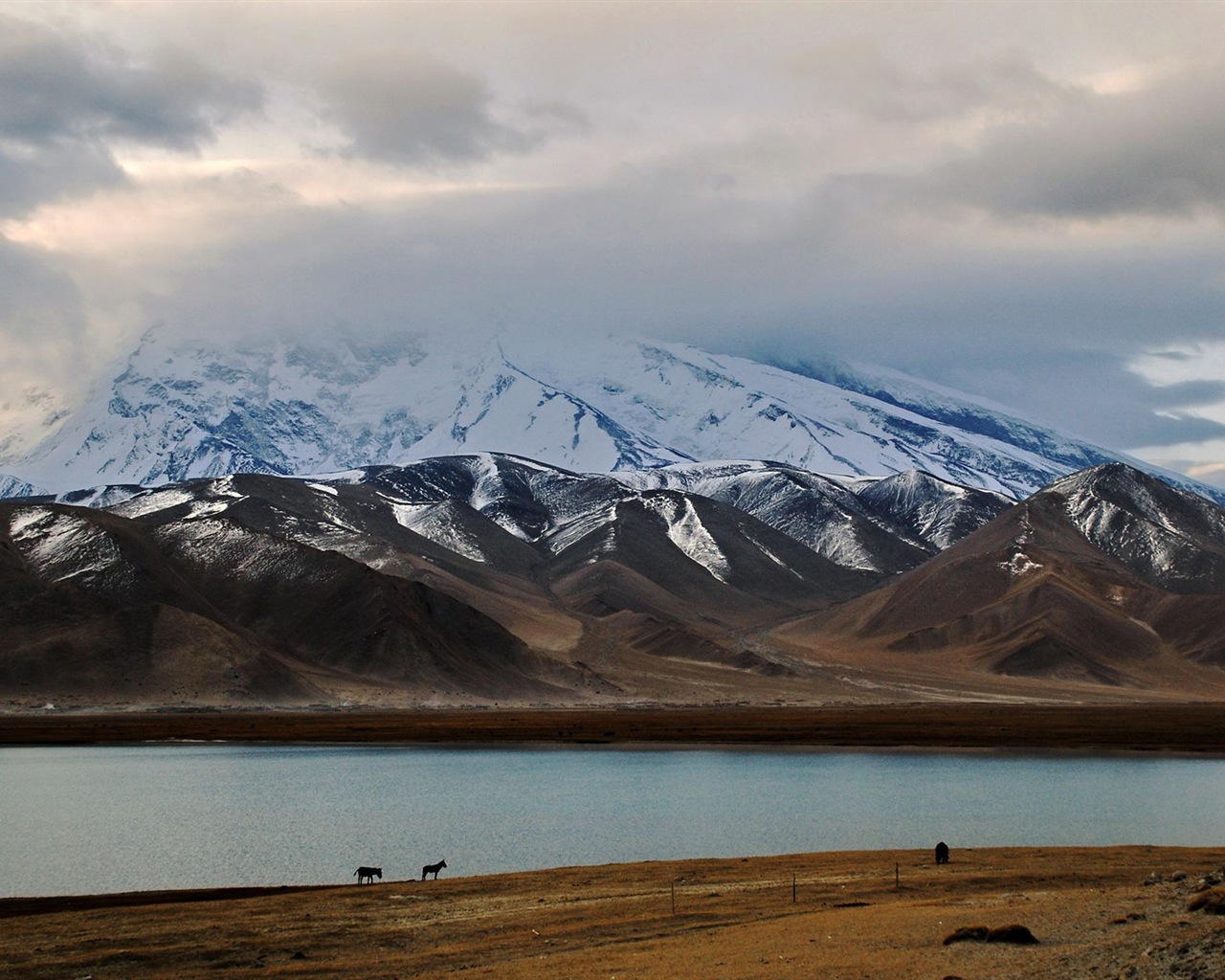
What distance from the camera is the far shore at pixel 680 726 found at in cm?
11188

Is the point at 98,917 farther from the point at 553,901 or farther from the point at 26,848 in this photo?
the point at 26,848

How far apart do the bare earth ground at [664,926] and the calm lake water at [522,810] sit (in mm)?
7492

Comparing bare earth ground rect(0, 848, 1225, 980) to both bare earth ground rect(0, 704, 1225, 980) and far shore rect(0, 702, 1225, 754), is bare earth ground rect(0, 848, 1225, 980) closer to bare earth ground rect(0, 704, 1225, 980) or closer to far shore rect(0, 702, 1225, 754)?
bare earth ground rect(0, 704, 1225, 980)

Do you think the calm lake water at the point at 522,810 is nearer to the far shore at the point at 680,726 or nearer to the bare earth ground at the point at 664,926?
the bare earth ground at the point at 664,926

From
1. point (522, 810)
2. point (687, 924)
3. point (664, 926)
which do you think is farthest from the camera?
point (522, 810)

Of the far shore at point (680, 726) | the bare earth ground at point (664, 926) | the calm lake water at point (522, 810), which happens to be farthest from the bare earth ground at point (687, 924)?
the far shore at point (680, 726)

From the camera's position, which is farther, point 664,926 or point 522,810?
point 522,810

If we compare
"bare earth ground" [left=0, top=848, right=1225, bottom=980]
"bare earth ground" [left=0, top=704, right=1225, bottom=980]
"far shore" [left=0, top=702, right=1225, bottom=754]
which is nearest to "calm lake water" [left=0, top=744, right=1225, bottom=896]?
"bare earth ground" [left=0, top=704, right=1225, bottom=980]

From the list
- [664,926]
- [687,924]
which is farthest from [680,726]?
[664,926]

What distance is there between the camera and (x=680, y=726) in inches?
5148

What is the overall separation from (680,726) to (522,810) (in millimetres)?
68324

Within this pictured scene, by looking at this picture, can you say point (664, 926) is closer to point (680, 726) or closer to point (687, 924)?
point (687, 924)

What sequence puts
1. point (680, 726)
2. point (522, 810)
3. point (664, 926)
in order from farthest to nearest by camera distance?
point (680, 726) → point (522, 810) → point (664, 926)

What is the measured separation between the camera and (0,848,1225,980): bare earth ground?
26.6 metres
